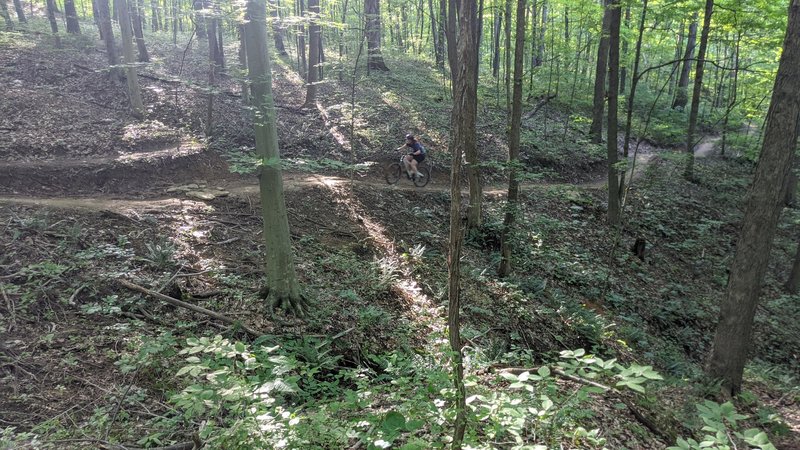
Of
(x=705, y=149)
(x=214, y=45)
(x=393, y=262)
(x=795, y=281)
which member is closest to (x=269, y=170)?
(x=393, y=262)

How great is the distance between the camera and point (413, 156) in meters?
14.1

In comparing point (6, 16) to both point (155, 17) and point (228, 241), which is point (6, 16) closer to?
point (155, 17)

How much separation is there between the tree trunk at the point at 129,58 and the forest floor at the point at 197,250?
1.92ft

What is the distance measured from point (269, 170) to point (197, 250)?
287 centimetres

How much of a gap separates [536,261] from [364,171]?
634cm

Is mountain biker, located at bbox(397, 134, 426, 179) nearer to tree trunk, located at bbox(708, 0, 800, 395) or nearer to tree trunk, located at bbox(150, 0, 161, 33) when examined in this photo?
tree trunk, located at bbox(708, 0, 800, 395)

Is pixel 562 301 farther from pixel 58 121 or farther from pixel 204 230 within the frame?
pixel 58 121

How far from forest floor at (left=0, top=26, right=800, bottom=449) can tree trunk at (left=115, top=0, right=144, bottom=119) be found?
59 cm

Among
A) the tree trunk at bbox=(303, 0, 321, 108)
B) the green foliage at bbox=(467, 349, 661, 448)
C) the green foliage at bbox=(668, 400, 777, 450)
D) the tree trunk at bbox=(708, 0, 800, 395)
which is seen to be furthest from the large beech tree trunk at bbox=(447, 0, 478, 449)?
the tree trunk at bbox=(303, 0, 321, 108)

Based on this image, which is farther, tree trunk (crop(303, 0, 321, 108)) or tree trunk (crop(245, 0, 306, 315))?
tree trunk (crop(303, 0, 321, 108))

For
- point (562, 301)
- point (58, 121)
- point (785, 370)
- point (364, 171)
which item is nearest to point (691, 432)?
point (562, 301)

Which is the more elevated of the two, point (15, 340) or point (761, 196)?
point (761, 196)

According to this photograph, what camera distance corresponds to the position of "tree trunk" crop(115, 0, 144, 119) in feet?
45.1

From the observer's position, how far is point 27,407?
4.72 metres
